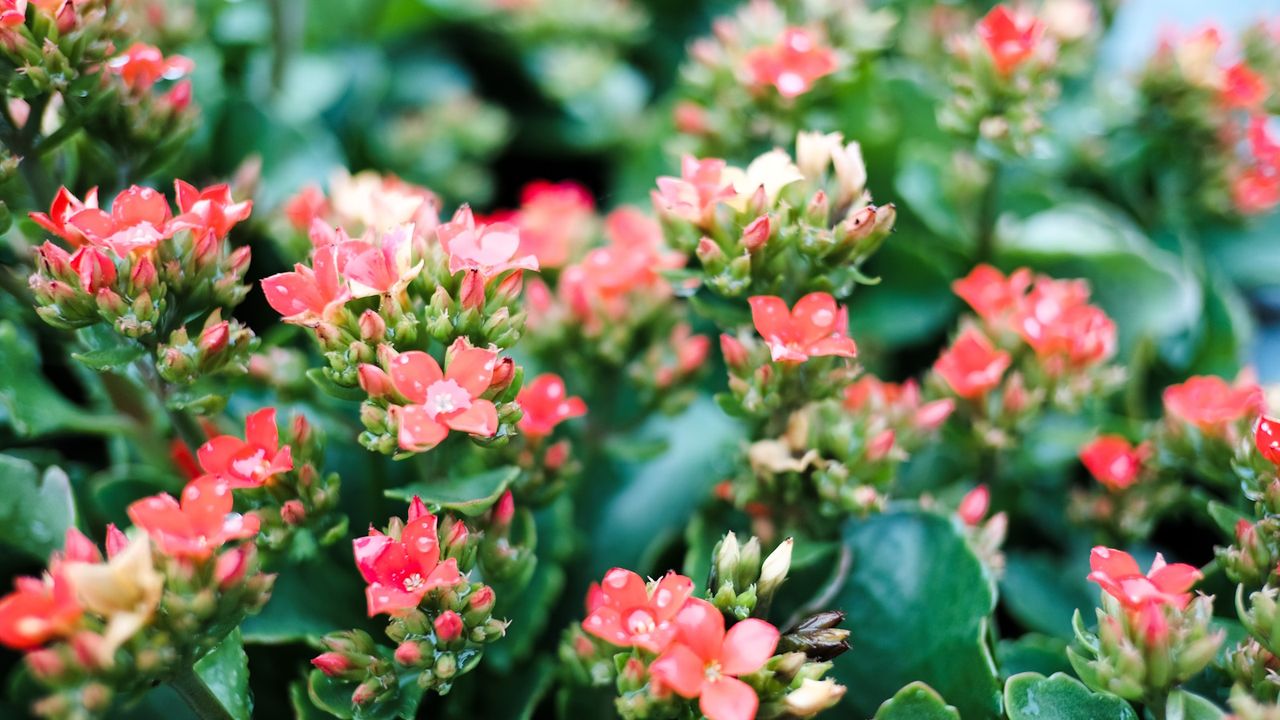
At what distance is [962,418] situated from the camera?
133 centimetres

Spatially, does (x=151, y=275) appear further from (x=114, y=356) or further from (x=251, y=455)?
(x=251, y=455)

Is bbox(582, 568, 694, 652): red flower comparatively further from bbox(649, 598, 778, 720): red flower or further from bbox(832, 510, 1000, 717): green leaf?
bbox(832, 510, 1000, 717): green leaf

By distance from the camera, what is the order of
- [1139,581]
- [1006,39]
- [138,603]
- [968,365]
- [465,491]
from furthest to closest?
1. [1006,39]
2. [968,365]
3. [465,491]
4. [1139,581]
5. [138,603]

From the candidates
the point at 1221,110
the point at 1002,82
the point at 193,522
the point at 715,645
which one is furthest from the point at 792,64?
the point at 193,522

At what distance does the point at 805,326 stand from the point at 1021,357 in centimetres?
41

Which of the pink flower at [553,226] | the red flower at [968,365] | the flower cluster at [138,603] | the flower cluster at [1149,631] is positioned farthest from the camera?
the pink flower at [553,226]

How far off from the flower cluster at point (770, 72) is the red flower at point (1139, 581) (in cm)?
73

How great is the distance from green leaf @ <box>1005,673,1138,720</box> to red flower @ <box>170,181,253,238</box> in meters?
0.89

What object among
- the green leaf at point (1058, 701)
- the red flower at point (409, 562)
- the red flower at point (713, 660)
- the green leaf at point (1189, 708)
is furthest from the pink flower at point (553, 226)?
the green leaf at point (1189, 708)

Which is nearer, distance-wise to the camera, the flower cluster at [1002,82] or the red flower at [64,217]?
the red flower at [64,217]

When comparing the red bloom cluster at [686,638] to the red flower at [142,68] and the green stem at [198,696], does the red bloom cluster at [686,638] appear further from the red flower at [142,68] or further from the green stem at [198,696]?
the red flower at [142,68]

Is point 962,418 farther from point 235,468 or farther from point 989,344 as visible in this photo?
→ point 235,468

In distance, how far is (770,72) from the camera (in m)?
1.40

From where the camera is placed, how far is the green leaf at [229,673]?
103 cm
